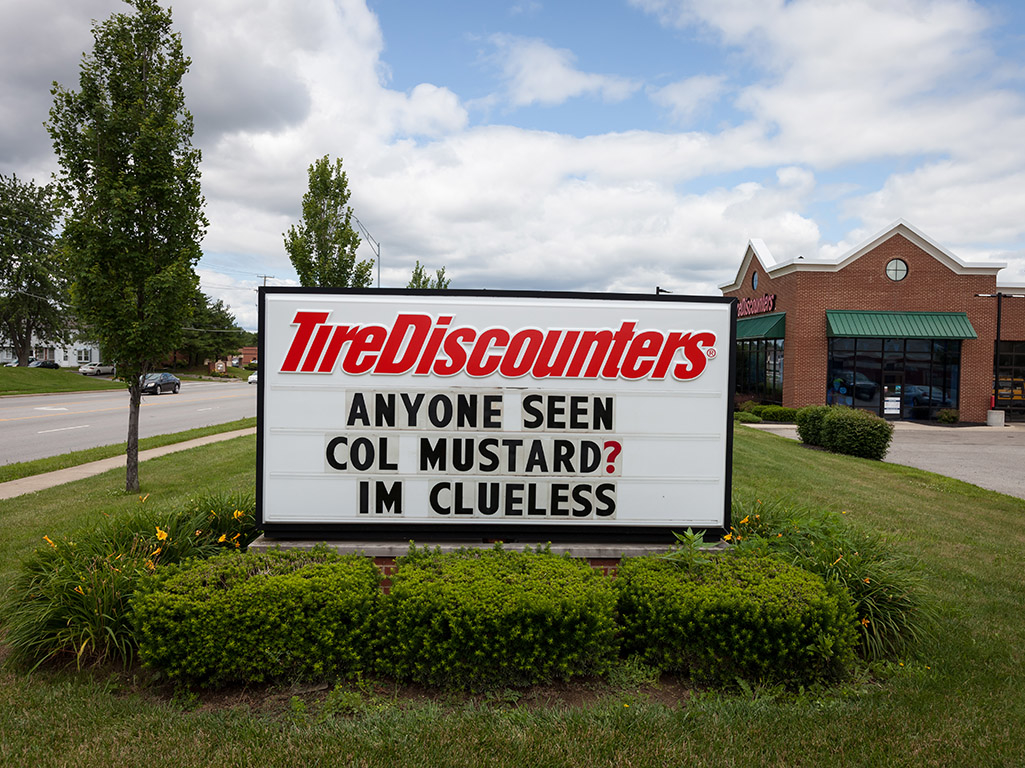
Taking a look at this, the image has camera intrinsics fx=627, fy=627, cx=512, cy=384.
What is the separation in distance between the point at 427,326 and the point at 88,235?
7.03 m

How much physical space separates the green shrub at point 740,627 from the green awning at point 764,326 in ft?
91.1

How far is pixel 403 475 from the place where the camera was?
A: 16.9ft

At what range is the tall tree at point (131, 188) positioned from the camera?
916 cm

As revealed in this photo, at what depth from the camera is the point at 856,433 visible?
16.6 metres

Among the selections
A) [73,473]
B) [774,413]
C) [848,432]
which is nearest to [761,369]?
[774,413]

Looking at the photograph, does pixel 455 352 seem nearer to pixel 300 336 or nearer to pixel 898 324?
pixel 300 336

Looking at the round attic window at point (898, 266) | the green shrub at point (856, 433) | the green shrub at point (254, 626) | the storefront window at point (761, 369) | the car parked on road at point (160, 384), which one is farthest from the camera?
the car parked on road at point (160, 384)

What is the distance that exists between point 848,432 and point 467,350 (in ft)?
49.4

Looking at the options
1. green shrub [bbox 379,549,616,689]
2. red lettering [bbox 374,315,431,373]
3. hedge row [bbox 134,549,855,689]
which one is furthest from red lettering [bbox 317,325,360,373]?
green shrub [bbox 379,549,616,689]

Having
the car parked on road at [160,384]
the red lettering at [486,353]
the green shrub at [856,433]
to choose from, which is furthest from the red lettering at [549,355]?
the car parked on road at [160,384]

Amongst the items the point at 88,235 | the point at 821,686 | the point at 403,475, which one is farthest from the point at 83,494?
the point at 821,686

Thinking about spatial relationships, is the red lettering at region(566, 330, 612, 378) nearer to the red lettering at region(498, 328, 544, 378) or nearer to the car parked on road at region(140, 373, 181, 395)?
the red lettering at region(498, 328, 544, 378)

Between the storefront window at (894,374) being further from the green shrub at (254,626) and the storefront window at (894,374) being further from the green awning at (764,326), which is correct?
the green shrub at (254,626)

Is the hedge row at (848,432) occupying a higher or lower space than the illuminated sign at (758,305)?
lower
